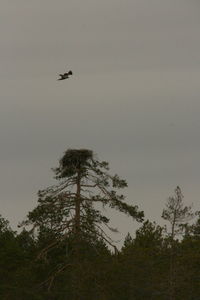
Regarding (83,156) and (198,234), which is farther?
(198,234)

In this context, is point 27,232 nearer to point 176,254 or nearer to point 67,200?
point 67,200

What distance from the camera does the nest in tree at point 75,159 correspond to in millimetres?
111750

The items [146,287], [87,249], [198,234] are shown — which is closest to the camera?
[146,287]

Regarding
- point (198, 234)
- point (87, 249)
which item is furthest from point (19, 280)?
point (198, 234)

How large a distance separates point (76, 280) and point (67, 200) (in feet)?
32.7

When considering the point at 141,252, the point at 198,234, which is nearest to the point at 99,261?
the point at 141,252

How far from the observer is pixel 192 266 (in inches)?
4326

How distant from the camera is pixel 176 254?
109250 mm

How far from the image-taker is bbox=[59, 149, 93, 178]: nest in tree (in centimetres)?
11175

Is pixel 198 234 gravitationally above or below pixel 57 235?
above

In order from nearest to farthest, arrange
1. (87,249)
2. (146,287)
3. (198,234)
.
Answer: (146,287)
(87,249)
(198,234)

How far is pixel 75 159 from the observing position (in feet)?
367

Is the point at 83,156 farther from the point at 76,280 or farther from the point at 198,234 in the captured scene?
the point at 198,234

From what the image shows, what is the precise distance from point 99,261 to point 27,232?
945cm
